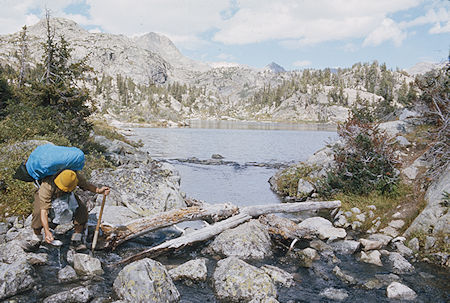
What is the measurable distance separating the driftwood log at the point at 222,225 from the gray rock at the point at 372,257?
384 centimetres

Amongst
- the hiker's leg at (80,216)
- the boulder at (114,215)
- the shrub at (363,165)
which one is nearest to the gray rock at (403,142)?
the shrub at (363,165)

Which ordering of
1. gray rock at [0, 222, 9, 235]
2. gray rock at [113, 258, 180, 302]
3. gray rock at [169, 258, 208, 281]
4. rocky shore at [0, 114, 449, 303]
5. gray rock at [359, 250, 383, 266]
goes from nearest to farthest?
gray rock at [113, 258, 180, 302] < rocky shore at [0, 114, 449, 303] < gray rock at [169, 258, 208, 281] < gray rock at [0, 222, 9, 235] < gray rock at [359, 250, 383, 266]

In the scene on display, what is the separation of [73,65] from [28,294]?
19668 millimetres

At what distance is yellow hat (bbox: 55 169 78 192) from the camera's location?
7.56 meters

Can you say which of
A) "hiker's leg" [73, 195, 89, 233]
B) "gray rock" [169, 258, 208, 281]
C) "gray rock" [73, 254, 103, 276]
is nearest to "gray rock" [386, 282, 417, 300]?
"gray rock" [169, 258, 208, 281]

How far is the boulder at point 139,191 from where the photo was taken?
40.5 feet

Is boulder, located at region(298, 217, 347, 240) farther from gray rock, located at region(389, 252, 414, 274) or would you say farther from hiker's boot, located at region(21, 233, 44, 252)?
hiker's boot, located at region(21, 233, 44, 252)

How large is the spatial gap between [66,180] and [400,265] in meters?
9.76

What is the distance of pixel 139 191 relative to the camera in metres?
12.9

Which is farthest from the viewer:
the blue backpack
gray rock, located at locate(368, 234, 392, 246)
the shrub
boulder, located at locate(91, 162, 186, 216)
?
the shrub

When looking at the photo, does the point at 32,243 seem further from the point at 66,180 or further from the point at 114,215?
the point at 114,215

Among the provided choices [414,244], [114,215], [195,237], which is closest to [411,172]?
[414,244]

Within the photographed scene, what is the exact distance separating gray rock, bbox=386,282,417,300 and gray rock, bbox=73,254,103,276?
7.28 m

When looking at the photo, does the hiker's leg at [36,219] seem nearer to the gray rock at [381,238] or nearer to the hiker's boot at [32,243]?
the hiker's boot at [32,243]
